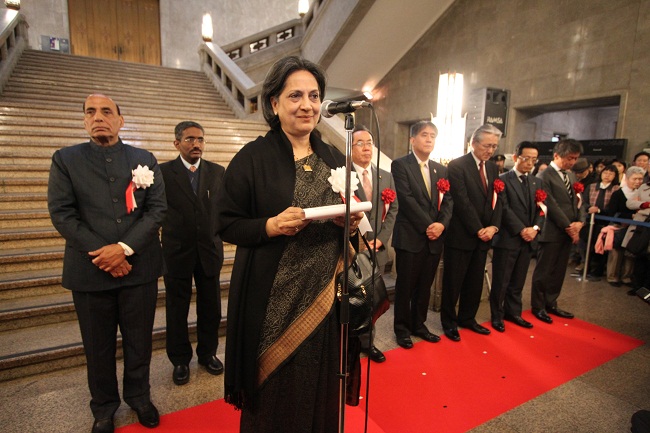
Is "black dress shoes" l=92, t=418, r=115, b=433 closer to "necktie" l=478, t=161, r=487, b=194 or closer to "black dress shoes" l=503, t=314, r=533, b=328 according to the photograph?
"necktie" l=478, t=161, r=487, b=194

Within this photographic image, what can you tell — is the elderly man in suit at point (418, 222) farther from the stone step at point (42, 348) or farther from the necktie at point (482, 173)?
the stone step at point (42, 348)

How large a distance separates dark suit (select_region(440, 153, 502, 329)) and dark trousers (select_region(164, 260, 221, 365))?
6.66ft

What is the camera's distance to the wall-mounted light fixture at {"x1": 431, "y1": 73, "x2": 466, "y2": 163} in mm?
5129

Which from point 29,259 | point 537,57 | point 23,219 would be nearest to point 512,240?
point 29,259

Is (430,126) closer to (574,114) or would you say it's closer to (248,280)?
(248,280)

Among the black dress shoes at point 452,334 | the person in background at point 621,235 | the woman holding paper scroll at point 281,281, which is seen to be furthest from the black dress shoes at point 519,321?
the woman holding paper scroll at point 281,281

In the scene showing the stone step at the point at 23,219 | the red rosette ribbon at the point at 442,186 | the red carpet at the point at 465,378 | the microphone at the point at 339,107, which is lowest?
the red carpet at the point at 465,378

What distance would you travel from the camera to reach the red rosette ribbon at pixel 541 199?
12.2 feet

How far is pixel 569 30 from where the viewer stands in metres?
7.71

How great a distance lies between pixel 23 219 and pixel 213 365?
2.90m

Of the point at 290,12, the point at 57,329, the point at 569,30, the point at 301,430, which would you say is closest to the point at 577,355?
the point at 301,430

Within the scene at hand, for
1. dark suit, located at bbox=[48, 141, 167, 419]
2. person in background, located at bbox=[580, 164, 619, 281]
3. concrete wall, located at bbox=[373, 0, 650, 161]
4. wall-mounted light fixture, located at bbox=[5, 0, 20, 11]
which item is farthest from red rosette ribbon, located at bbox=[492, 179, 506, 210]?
wall-mounted light fixture, located at bbox=[5, 0, 20, 11]

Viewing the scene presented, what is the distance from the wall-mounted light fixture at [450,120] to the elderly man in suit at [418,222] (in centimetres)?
191

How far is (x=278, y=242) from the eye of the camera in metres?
1.39
